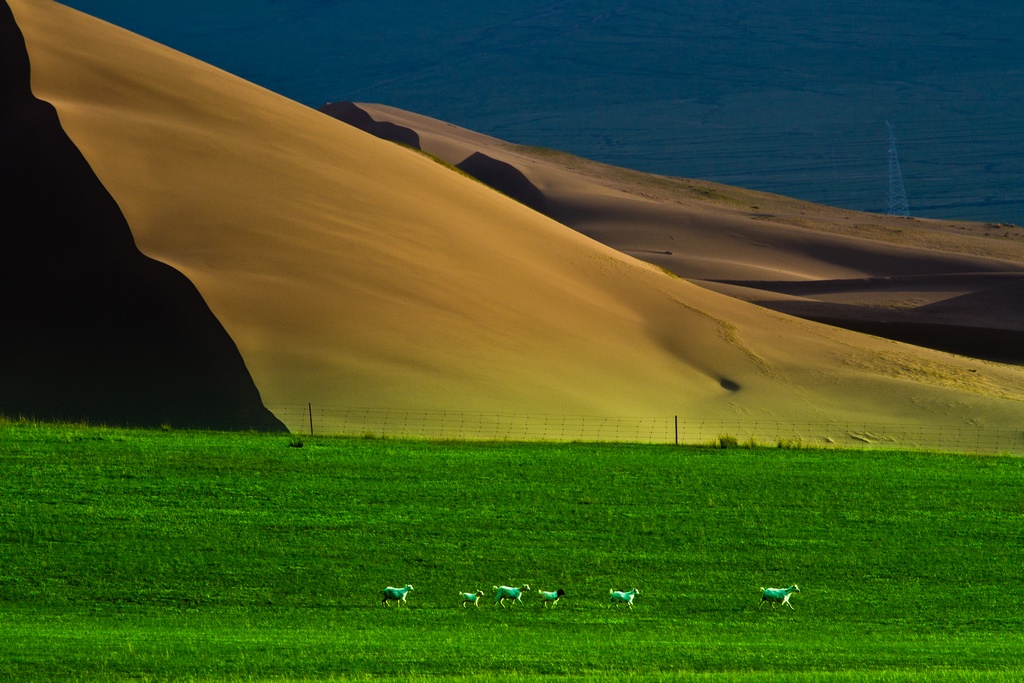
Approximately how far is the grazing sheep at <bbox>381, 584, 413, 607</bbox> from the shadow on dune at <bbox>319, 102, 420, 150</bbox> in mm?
73341

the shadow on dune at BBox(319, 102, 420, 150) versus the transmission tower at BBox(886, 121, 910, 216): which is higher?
the transmission tower at BBox(886, 121, 910, 216)

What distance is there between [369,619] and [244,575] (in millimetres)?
2312

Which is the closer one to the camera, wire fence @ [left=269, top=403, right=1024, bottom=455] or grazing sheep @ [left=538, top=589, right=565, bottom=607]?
grazing sheep @ [left=538, top=589, right=565, bottom=607]

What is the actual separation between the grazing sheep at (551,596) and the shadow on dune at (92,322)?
12.5 m

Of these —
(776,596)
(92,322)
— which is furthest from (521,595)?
(92,322)

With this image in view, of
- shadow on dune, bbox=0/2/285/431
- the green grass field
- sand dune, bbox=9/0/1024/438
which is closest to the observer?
the green grass field

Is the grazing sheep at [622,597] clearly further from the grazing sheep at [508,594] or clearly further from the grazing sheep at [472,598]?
the grazing sheep at [472,598]

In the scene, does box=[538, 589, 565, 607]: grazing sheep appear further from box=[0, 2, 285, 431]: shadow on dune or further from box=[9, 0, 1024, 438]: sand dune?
box=[9, 0, 1024, 438]: sand dune

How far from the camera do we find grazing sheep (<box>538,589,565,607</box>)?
14984 millimetres

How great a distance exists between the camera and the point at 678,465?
76.1 ft

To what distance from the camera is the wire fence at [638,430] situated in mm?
27234

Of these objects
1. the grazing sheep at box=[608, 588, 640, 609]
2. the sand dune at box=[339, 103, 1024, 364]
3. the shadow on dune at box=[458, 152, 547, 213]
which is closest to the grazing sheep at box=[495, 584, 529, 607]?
the grazing sheep at box=[608, 588, 640, 609]

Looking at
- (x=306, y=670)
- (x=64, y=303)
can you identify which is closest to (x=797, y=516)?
(x=306, y=670)

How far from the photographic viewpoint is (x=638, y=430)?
29875 mm
